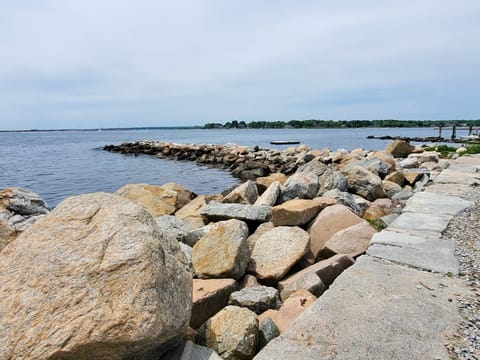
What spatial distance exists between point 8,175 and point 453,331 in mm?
23343

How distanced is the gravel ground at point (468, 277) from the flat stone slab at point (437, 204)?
0.47ft

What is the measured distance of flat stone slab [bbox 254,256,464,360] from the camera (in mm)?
1981

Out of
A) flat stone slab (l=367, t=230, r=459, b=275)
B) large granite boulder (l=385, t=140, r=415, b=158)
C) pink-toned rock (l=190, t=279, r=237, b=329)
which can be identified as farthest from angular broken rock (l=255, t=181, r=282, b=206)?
large granite boulder (l=385, t=140, r=415, b=158)

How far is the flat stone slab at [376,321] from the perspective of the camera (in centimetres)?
198

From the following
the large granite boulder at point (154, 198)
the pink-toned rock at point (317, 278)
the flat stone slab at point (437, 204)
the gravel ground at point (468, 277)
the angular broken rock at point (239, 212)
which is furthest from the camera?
the large granite boulder at point (154, 198)

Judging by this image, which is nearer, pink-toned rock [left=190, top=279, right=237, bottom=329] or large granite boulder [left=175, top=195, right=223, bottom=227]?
pink-toned rock [left=190, top=279, right=237, bottom=329]

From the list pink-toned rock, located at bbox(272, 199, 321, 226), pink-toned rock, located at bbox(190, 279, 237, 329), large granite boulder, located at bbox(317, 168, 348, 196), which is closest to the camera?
pink-toned rock, located at bbox(190, 279, 237, 329)

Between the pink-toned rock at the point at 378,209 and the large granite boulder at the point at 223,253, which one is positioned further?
the pink-toned rock at the point at 378,209

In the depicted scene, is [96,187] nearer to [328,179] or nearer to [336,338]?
[328,179]

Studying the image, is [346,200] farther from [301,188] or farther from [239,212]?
[239,212]

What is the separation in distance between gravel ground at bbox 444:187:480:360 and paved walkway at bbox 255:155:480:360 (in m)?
0.05

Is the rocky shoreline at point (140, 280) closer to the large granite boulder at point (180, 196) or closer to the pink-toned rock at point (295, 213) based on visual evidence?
the pink-toned rock at point (295, 213)

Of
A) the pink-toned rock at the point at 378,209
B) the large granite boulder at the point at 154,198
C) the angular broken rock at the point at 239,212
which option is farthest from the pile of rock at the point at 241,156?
the angular broken rock at the point at 239,212

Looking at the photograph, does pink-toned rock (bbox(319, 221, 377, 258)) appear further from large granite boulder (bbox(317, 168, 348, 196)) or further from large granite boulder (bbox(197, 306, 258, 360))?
large granite boulder (bbox(317, 168, 348, 196))
